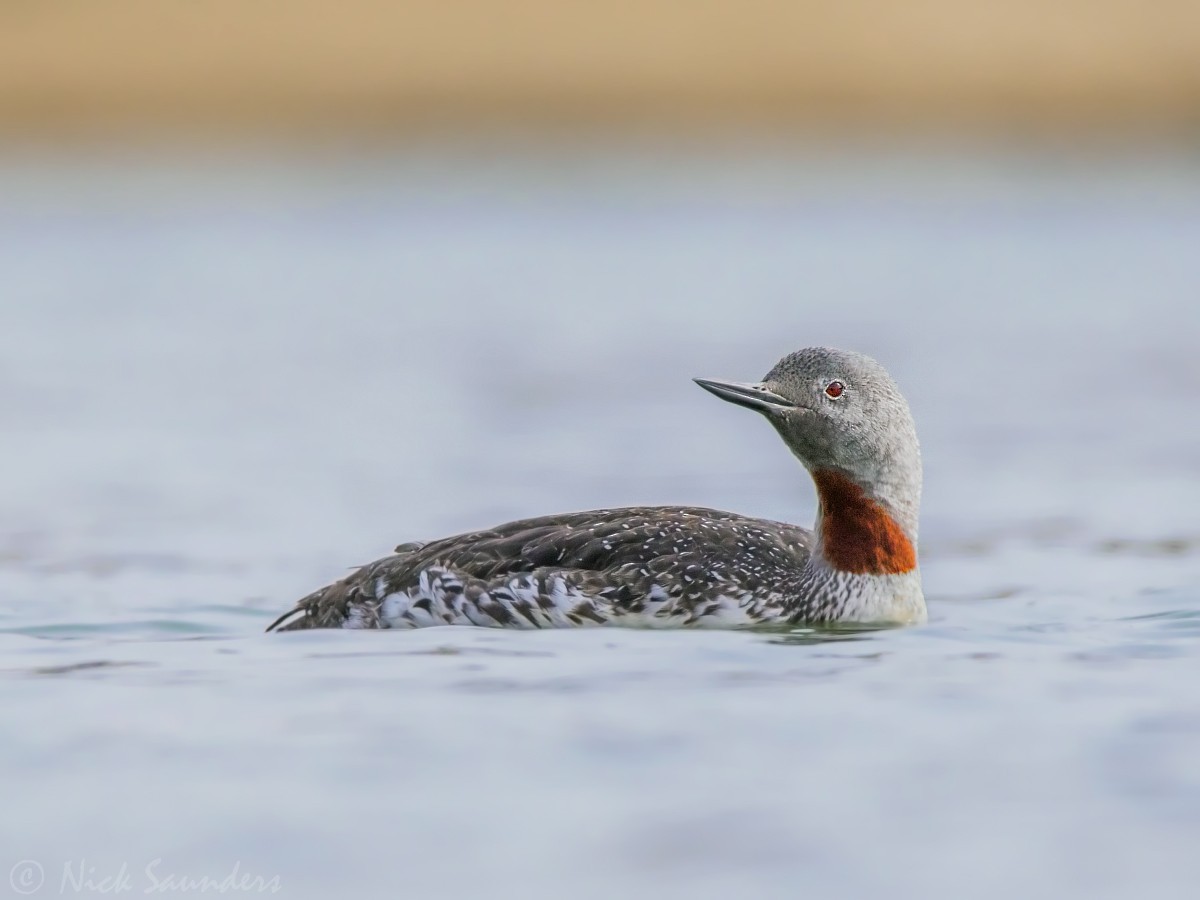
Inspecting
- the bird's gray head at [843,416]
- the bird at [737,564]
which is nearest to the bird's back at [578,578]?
the bird at [737,564]

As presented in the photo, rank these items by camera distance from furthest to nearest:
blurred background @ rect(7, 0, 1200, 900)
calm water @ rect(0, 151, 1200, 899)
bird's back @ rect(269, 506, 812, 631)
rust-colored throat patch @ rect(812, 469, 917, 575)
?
rust-colored throat patch @ rect(812, 469, 917, 575) < bird's back @ rect(269, 506, 812, 631) < blurred background @ rect(7, 0, 1200, 900) < calm water @ rect(0, 151, 1200, 899)

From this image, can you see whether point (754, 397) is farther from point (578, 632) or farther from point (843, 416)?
point (578, 632)

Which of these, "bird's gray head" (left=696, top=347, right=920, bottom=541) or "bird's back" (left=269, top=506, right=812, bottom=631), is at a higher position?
"bird's gray head" (left=696, top=347, right=920, bottom=541)

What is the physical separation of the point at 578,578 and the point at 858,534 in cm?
95

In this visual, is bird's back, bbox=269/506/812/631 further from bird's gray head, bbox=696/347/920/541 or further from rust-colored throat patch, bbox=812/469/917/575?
bird's gray head, bbox=696/347/920/541

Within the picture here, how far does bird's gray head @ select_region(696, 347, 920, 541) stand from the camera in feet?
25.6

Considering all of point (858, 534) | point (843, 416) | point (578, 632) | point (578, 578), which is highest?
point (843, 416)

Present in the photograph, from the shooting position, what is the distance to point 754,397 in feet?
25.5

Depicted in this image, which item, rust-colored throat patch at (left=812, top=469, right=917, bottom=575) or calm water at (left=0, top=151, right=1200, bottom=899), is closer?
calm water at (left=0, top=151, right=1200, bottom=899)

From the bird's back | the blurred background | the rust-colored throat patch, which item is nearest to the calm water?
the blurred background

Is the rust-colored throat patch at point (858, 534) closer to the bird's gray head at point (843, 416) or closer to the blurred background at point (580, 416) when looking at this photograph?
the bird's gray head at point (843, 416)

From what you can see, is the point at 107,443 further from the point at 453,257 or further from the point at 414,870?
the point at 453,257

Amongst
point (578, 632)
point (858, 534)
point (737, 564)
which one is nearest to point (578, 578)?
point (578, 632)

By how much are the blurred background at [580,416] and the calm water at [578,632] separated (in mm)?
27
